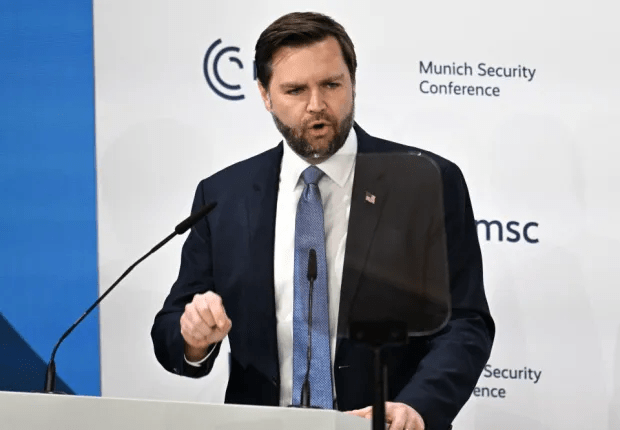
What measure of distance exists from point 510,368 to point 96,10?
6.69 ft

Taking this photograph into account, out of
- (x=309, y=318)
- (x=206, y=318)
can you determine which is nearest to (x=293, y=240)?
(x=309, y=318)

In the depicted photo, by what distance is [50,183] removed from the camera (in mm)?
3639

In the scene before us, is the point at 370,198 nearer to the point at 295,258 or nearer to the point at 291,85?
the point at 295,258

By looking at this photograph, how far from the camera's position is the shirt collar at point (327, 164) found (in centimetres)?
283

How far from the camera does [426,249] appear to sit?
1892 mm

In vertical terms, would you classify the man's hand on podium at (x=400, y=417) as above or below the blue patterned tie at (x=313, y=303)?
below

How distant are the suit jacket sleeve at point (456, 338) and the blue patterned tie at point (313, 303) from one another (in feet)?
0.78

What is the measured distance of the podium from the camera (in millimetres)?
1692

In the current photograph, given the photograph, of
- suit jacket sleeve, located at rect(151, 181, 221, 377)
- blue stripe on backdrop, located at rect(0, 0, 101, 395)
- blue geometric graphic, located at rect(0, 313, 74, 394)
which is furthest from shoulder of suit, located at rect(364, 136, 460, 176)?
blue geometric graphic, located at rect(0, 313, 74, 394)

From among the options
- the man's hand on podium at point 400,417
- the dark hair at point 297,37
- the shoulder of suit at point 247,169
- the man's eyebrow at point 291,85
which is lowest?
the man's hand on podium at point 400,417

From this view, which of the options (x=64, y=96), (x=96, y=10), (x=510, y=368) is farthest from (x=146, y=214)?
(x=510, y=368)

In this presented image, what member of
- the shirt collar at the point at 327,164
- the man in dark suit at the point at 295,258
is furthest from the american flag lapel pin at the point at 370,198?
the shirt collar at the point at 327,164

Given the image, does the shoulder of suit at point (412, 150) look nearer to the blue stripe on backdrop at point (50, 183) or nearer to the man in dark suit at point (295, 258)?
the man in dark suit at point (295, 258)

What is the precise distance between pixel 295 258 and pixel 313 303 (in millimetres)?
187
